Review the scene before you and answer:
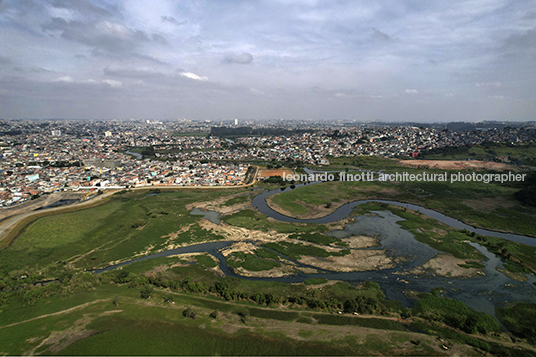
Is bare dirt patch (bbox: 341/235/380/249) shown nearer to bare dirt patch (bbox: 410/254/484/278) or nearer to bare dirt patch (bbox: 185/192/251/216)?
bare dirt patch (bbox: 410/254/484/278)

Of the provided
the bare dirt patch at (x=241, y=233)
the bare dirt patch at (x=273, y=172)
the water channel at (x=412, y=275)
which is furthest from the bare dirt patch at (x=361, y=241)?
the bare dirt patch at (x=273, y=172)

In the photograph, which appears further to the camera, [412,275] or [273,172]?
[273,172]

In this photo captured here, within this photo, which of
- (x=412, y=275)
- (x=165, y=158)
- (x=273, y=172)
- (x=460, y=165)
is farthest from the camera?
(x=165, y=158)


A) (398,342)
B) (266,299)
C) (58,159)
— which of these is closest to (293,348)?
(266,299)

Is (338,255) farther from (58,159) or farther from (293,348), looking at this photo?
(58,159)

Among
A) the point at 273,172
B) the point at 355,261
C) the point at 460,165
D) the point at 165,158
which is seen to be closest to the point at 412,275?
the point at 355,261

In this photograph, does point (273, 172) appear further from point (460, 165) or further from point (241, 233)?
point (460, 165)

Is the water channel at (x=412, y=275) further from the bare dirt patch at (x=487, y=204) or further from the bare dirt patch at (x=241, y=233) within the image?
the bare dirt patch at (x=487, y=204)

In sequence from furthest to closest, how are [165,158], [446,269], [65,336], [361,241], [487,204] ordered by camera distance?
1. [165,158]
2. [487,204]
3. [361,241]
4. [446,269]
5. [65,336]
